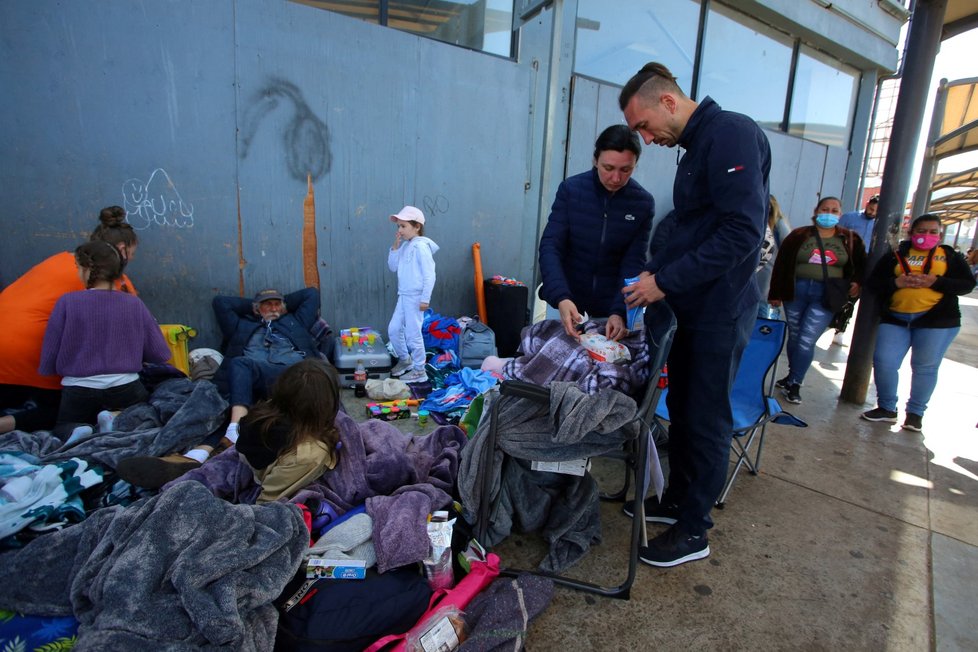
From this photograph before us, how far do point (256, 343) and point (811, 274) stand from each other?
4.92 meters

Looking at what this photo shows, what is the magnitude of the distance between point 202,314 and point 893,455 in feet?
18.9

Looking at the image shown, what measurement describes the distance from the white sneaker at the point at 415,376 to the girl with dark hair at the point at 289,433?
2.39m

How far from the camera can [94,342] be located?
2.98 m

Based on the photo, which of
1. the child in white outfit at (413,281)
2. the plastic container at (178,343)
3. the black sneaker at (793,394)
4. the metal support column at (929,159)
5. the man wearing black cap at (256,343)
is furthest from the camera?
the metal support column at (929,159)

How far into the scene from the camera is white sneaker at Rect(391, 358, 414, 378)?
493cm

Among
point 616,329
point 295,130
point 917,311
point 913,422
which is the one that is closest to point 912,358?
point 917,311

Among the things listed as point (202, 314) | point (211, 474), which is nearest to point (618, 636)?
point (211, 474)

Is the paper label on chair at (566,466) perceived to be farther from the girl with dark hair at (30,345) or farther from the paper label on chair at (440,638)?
the girl with dark hair at (30,345)

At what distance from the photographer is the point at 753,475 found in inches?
128

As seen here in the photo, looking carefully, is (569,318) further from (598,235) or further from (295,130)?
(295,130)

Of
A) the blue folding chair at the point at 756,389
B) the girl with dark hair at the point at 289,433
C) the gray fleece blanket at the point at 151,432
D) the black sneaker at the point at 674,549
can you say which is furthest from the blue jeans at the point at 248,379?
the blue folding chair at the point at 756,389

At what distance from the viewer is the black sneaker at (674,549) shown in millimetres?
2330

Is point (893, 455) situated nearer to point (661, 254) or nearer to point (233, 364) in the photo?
point (661, 254)

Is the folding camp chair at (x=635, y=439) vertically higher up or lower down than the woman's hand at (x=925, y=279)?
lower down
